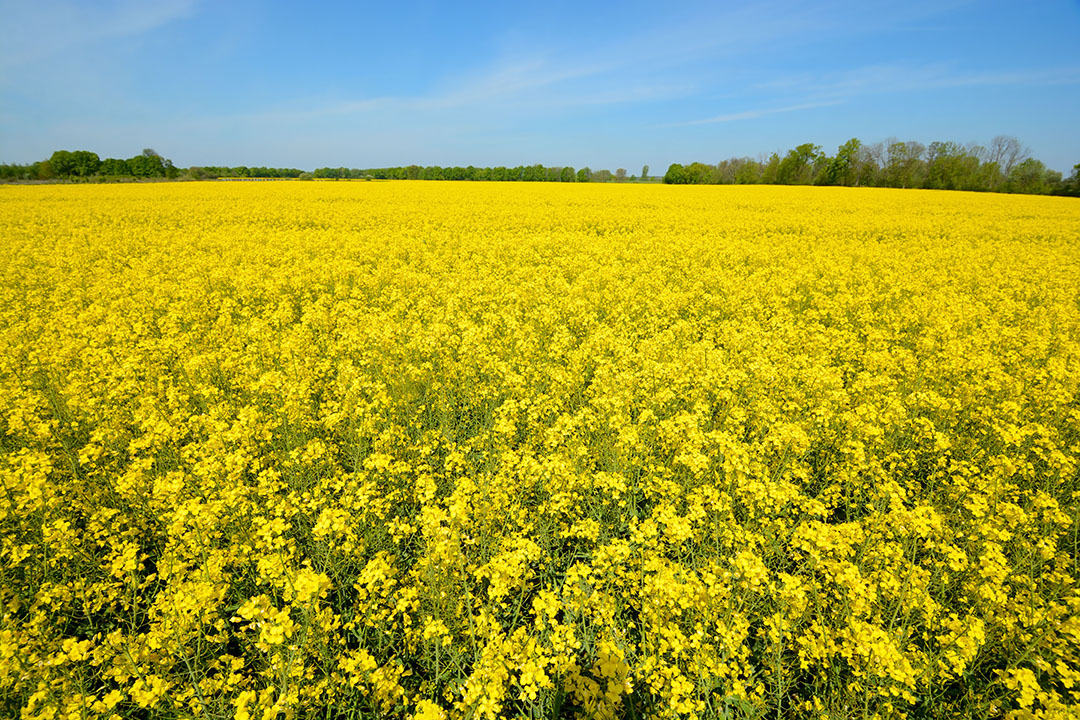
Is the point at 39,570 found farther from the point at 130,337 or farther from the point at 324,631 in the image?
the point at 130,337

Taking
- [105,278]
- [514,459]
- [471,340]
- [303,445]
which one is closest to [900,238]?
[471,340]

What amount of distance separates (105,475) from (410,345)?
393 cm

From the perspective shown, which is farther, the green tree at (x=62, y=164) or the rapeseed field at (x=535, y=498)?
the green tree at (x=62, y=164)

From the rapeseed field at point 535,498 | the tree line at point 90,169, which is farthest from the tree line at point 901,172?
the tree line at point 90,169

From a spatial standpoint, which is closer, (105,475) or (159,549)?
(159,549)

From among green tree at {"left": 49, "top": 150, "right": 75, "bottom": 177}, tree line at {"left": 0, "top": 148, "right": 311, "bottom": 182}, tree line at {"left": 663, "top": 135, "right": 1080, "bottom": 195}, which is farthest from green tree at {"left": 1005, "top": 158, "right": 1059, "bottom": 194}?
green tree at {"left": 49, "top": 150, "right": 75, "bottom": 177}

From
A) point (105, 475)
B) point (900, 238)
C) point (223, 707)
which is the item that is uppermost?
point (900, 238)

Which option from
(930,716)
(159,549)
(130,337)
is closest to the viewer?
(930,716)

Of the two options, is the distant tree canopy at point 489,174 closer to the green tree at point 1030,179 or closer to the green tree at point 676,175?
the green tree at point 676,175

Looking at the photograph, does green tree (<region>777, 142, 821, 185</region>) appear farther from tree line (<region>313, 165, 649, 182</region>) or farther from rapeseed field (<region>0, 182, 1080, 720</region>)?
rapeseed field (<region>0, 182, 1080, 720</region>)

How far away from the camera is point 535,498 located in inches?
199

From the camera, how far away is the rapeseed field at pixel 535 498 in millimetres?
2906

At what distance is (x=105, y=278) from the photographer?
1145 centimetres

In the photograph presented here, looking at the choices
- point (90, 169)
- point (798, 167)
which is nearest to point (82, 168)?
point (90, 169)
